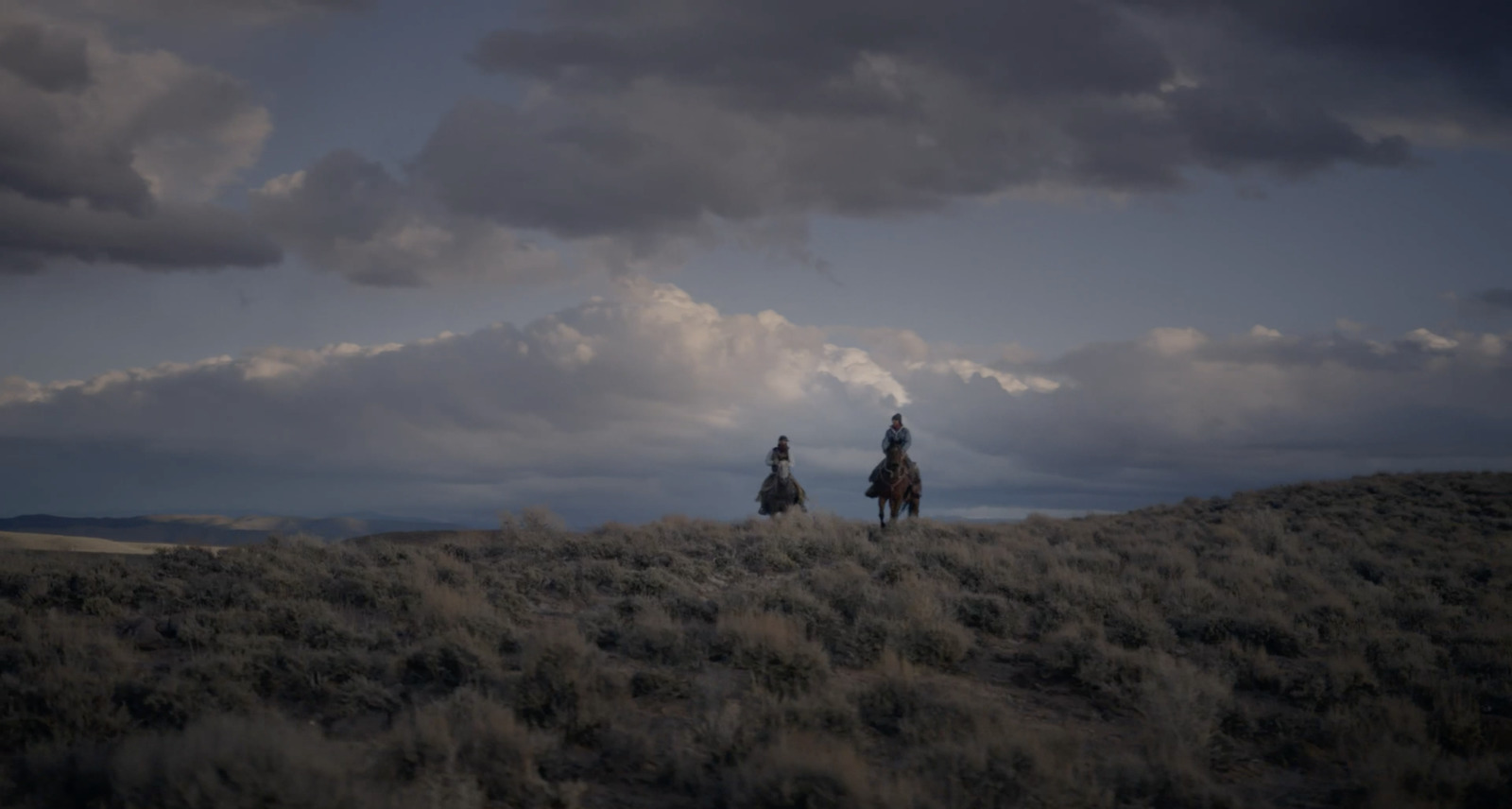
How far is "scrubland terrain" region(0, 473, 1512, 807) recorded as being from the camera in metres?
6.90

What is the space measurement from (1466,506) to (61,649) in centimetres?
3868

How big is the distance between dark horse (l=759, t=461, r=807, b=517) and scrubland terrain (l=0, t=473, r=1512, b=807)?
6.46 metres

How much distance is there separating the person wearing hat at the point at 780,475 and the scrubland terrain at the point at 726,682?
650 centimetres

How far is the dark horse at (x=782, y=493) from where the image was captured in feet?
80.2

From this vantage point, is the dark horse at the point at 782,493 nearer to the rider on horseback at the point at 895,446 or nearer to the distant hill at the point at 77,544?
the rider on horseback at the point at 895,446

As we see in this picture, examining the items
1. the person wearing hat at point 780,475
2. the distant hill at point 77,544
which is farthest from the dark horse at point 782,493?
the distant hill at point 77,544

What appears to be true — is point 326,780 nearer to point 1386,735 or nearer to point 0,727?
point 0,727

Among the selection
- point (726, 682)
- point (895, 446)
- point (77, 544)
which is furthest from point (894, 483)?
point (77, 544)

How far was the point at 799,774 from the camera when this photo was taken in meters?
6.82

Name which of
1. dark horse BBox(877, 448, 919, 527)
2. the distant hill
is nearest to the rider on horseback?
dark horse BBox(877, 448, 919, 527)

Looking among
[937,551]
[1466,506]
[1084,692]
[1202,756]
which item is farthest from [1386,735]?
[1466,506]

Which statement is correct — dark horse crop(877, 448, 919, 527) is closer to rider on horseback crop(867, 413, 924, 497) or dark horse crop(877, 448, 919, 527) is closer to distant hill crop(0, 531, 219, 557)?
rider on horseback crop(867, 413, 924, 497)

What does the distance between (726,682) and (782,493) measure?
15060 millimetres

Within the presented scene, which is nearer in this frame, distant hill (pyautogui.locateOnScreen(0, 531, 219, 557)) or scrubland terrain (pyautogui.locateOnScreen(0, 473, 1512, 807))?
scrubland terrain (pyautogui.locateOnScreen(0, 473, 1512, 807))
